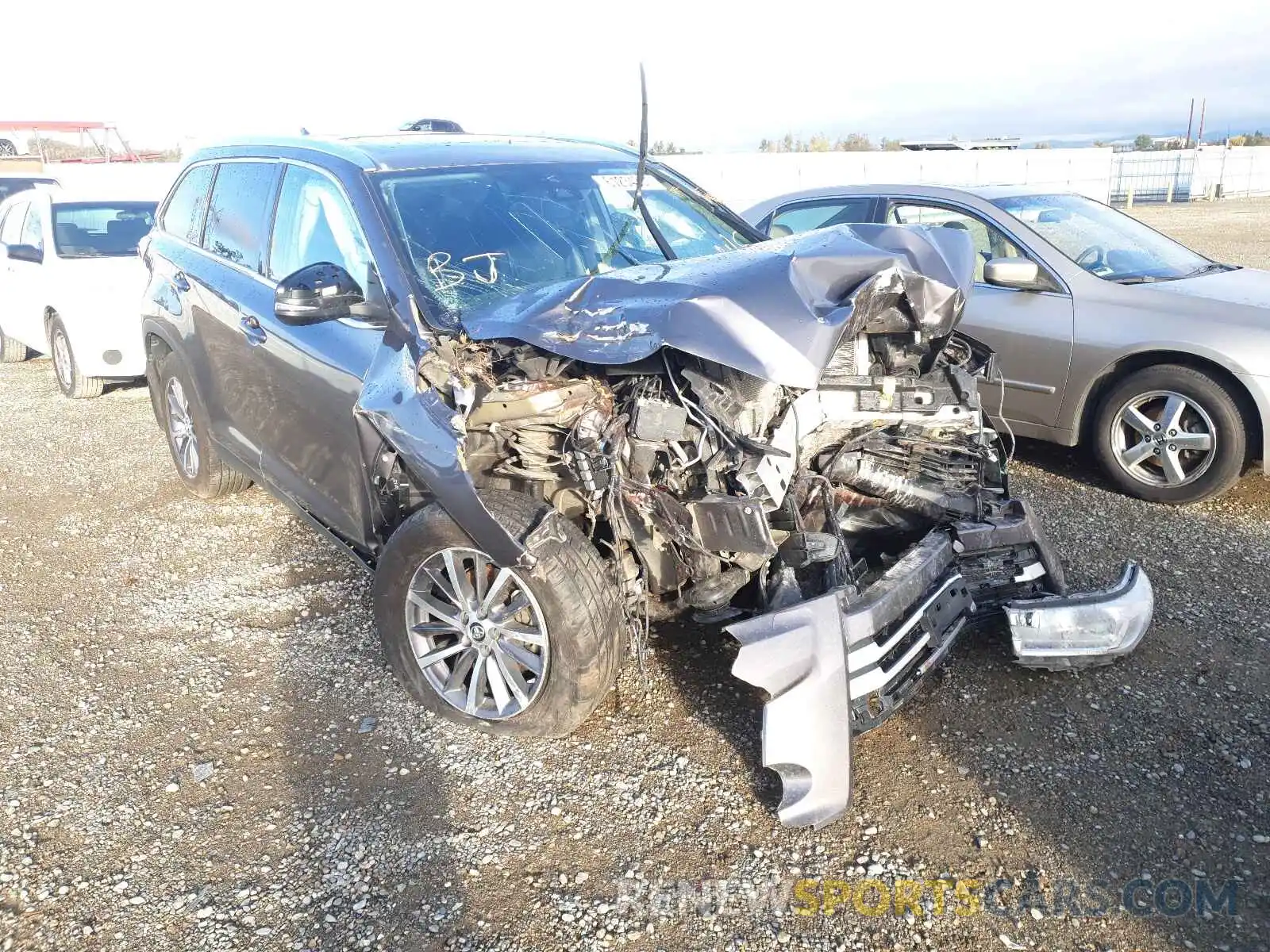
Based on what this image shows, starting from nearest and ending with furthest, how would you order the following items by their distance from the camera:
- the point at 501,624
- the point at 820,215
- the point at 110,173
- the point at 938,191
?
the point at 501,624 < the point at 938,191 < the point at 820,215 < the point at 110,173

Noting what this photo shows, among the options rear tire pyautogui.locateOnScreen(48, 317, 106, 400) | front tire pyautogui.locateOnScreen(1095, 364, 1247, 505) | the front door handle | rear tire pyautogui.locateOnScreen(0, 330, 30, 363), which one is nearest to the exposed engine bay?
the front door handle

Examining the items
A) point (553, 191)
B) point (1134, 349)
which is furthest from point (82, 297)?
point (1134, 349)

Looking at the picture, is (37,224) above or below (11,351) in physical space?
above

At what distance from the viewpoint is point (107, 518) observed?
218 inches

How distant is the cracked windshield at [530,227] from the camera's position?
3.46m

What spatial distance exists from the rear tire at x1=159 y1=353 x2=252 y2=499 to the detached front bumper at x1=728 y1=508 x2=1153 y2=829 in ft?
11.7

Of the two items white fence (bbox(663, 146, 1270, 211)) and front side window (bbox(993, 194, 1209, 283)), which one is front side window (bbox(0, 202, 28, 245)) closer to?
front side window (bbox(993, 194, 1209, 283))

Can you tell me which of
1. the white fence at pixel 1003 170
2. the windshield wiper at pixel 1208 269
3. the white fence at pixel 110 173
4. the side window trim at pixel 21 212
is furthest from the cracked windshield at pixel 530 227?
Result: the white fence at pixel 1003 170

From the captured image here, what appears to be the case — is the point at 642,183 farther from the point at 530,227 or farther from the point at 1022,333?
the point at 1022,333

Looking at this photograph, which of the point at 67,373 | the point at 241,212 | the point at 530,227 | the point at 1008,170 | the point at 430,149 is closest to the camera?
the point at 530,227

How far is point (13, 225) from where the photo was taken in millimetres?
9219

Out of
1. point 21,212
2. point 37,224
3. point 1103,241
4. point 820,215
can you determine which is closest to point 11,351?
point 21,212

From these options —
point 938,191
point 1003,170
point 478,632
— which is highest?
point 1003,170

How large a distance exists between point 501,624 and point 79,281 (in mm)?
6448
